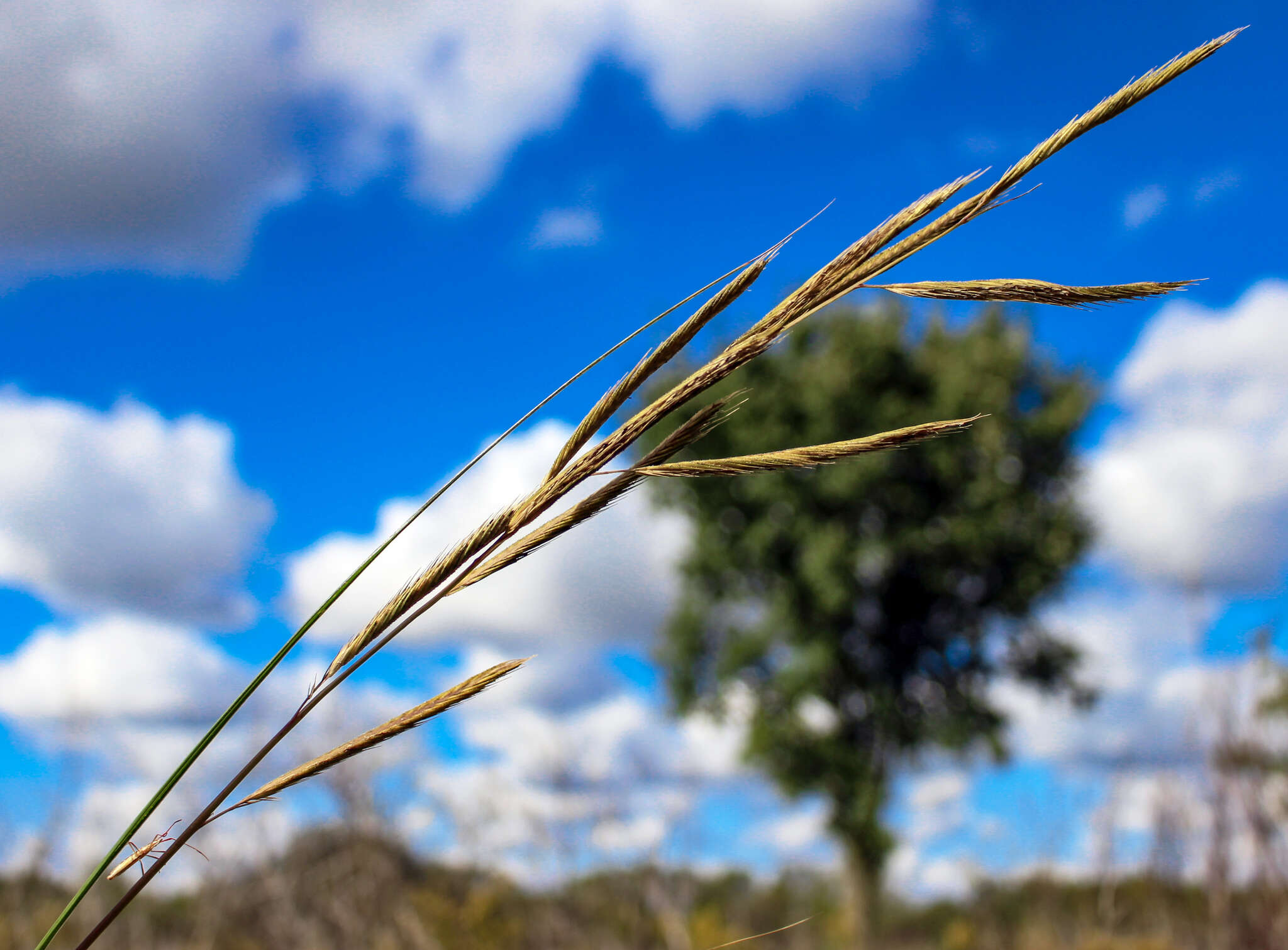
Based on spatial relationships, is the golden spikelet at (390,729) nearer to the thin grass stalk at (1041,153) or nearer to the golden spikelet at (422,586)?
the golden spikelet at (422,586)

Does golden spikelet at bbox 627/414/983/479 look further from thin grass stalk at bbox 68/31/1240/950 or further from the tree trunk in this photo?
the tree trunk

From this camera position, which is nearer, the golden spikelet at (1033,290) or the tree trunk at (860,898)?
the golden spikelet at (1033,290)

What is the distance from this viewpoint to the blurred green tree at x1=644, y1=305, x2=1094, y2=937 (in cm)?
1975

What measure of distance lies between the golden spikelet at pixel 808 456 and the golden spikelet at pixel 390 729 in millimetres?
225

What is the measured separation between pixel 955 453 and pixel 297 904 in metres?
15.8

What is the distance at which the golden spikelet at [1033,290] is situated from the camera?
964mm

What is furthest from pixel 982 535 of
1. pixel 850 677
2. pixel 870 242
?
pixel 870 242

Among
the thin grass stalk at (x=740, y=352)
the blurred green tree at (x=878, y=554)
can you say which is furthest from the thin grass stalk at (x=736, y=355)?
the blurred green tree at (x=878, y=554)

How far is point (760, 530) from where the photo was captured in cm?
2012

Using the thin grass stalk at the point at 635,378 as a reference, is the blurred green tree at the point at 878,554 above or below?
above

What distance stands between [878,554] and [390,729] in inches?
756

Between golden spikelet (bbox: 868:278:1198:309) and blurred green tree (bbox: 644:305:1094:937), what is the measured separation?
18158mm

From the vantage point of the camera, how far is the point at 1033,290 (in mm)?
979

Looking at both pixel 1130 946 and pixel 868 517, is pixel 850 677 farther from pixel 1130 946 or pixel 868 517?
pixel 1130 946
